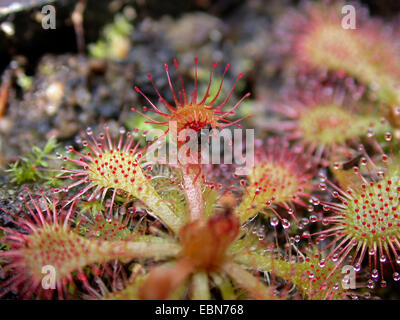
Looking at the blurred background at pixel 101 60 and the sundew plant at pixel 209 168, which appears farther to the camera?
the blurred background at pixel 101 60

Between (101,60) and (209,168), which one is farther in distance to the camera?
(101,60)

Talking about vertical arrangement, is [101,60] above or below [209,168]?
above

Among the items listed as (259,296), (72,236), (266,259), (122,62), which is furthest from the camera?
(122,62)

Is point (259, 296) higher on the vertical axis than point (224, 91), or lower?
lower

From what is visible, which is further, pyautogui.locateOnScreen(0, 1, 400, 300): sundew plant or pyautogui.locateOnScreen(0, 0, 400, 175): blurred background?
pyautogui.locateOnScreen(0, 0, 400, 175): blurred background

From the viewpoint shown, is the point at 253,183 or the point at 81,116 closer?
the point at 253,183

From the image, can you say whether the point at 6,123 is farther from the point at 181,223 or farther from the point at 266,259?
the point at 266,259

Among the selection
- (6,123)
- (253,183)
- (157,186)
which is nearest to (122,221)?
(157,186)

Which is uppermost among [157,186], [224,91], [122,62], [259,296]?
[122,62]
